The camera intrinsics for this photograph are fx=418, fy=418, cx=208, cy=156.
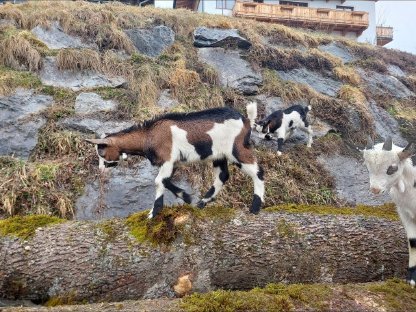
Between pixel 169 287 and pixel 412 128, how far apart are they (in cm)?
1216

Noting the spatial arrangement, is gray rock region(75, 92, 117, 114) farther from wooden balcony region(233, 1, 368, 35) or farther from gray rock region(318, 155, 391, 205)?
wooden balcony region(233, 1, 368, 35)

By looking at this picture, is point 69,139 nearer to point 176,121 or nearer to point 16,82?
point 16,82

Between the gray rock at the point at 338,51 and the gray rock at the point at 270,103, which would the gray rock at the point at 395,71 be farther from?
the gray rock at the point at 270,103

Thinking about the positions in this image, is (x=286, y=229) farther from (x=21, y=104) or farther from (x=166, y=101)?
(x=21, y=104)

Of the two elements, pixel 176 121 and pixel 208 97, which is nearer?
pixel 176 121

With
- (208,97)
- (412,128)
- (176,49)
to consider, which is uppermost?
(176,49)

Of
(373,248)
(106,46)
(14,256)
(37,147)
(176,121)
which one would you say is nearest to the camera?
(14,256)

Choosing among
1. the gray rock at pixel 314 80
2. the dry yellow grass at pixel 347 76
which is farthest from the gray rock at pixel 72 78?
the dry yellow grass at pixel 347 76

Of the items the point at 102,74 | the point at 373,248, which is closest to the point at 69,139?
the point at 102,74

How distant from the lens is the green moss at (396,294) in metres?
3.84

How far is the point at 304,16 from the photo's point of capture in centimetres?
2372

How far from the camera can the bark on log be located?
4379 millimetres

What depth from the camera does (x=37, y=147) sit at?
9.14 meters

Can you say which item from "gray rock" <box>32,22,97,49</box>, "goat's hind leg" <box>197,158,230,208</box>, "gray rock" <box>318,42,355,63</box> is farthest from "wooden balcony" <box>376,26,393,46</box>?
"goat's hind leg" <box>197,158,230,208</box>
